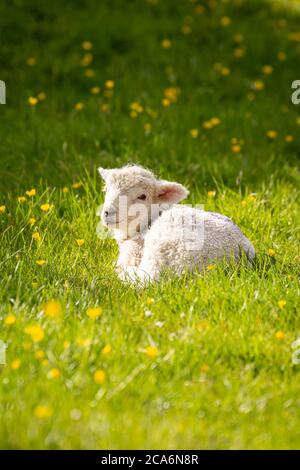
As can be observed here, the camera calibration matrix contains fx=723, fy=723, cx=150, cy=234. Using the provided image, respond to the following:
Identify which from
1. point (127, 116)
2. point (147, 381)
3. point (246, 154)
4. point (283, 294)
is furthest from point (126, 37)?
point (147, 381)

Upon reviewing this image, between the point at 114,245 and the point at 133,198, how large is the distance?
57 centimetres

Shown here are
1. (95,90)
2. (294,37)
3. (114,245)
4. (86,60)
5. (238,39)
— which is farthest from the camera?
(294,37)

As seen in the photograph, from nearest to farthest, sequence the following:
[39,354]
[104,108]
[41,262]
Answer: [39,354] → [41,262] → [104,108]

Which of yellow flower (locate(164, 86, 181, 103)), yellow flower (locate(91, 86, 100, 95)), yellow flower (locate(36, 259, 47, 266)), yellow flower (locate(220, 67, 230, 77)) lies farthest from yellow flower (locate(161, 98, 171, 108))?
yellow flower (locate(36, 259, 47, 266))

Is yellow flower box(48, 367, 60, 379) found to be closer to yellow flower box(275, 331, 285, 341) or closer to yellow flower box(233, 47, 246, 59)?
yellow flower box(275, 331, 285, 341)

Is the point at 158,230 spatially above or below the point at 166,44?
below

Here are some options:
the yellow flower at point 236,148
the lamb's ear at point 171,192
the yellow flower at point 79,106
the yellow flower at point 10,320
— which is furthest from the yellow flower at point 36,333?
the yellow flower at point 79,106

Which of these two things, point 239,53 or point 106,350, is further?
point 239,53

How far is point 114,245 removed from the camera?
193 inches

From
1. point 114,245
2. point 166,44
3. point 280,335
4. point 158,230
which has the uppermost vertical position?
point 166,44

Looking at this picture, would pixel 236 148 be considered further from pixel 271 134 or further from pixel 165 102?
pixel 165 102

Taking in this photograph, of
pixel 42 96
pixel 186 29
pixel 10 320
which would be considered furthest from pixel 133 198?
pixel 186 29

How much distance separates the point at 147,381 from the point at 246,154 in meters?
4.08

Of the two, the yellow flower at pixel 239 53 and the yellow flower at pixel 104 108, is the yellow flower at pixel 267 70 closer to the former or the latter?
the yellow flower at pixel 239 53
